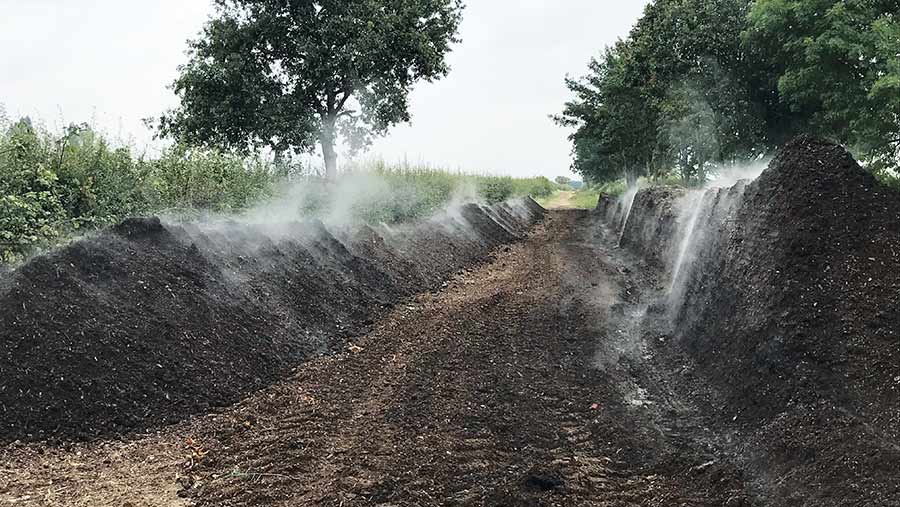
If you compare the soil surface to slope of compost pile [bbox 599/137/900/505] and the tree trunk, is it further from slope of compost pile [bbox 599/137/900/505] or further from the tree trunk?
slope of compost pile [bbox 599/137/900/505]

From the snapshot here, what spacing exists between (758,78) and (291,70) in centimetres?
1150

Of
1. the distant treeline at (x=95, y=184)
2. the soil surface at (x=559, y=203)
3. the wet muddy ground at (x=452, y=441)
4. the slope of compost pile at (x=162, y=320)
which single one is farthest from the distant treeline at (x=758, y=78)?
the soil surface at (x=559, y=203)

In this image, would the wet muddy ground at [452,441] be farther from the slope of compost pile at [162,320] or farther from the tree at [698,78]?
the tree at [698,78]

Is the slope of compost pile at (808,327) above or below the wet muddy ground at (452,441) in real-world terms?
above

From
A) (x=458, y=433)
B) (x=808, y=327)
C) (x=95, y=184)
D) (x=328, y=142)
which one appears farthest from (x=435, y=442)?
(x=328, y=142)

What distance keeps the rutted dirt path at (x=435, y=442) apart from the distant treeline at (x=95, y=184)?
2.84m

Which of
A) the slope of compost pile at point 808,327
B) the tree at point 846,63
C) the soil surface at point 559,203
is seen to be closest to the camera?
the slope of compost pile at point 808,327

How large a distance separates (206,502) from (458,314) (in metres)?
4.77

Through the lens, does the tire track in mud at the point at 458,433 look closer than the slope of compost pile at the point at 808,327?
No

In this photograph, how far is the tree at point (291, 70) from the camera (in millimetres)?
14609

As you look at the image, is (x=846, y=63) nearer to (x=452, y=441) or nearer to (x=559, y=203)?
(x=452, y=441)

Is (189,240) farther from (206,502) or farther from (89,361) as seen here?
(206,502)

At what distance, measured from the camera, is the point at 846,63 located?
11828 millimetres

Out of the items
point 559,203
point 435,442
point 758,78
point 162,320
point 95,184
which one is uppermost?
point 758,78
